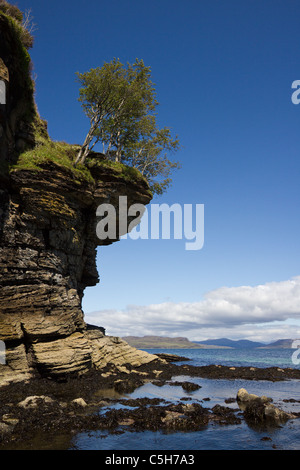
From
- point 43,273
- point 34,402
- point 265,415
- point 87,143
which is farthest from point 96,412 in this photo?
point 87,143

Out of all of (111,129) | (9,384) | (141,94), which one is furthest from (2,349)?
(141,94)

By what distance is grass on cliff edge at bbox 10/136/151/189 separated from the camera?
29945mm

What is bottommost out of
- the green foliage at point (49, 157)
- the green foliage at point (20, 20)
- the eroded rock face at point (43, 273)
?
the eroded rock face at point (43, 273)

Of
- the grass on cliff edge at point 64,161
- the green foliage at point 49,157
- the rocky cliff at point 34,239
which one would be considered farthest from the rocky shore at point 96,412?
the grass on cliff edge at point 64,161

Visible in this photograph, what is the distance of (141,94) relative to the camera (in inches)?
1574

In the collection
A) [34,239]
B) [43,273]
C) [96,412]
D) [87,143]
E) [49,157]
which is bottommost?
[96,412]

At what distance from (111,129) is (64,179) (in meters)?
14.2

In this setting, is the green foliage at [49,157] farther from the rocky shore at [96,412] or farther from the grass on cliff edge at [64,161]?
the rocky shore at [96,412]

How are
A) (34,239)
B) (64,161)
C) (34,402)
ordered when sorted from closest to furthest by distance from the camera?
(34,402) < (34,239) < (64,161)

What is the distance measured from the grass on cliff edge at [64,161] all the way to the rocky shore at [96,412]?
20.2 m

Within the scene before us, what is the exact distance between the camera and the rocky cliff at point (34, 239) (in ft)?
85.2

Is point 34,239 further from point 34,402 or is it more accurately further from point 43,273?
point 34,402

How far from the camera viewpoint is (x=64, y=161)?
107ft

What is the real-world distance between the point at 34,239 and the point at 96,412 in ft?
57.2
